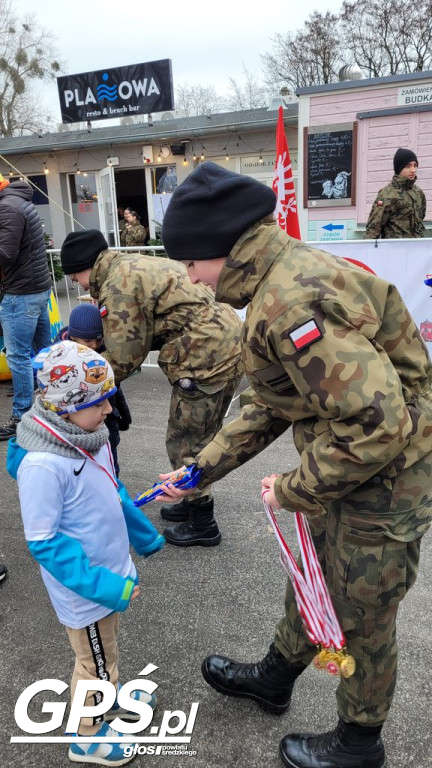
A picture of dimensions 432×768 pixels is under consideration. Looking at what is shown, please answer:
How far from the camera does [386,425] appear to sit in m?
1.33

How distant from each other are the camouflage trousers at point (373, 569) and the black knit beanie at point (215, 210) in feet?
2.61

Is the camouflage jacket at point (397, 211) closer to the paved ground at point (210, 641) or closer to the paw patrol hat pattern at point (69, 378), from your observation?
the paved ground at point (210, 641)

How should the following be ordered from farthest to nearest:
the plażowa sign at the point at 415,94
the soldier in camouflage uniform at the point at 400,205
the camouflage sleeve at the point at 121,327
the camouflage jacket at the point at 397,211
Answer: the plażowa sign at the point at 415,94 → the camouflage jacket at the point at 397,211 → the soldier in camouflage uniform at the point at 400,205 → the camouflage sleeve at the point at 121,327

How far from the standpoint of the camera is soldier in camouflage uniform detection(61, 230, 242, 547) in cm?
293

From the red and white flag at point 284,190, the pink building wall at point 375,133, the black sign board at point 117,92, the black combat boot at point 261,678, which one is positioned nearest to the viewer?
the black combat boot at point 261,678

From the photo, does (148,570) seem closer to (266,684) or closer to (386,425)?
(266,684)

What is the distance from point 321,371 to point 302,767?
1.42 metres

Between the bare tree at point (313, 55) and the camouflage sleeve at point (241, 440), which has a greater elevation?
the bare tree at point (313, 55)

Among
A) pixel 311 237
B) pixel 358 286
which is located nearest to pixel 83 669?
pixel 358 286

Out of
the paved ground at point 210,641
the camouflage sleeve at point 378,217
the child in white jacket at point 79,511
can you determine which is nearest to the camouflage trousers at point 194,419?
the paved ground at point 210,641

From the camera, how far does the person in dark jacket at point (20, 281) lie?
449cm

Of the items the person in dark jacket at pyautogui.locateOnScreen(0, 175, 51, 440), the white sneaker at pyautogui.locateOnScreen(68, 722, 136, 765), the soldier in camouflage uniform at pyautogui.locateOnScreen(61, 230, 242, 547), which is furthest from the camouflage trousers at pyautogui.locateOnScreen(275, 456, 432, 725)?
the person in dark jacket at pyautogui.locateOnScreen(0, 175, 51, 440)

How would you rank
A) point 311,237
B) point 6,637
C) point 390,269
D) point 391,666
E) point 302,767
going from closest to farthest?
point 391,666, point 302,767, point 6,637, point 390,269, point 311,237

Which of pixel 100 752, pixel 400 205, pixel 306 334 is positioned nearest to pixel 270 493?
pixel 306 334
